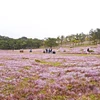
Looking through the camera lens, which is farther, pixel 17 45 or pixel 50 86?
pixel 17 45

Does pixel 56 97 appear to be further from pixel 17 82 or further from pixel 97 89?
pixel 17 82

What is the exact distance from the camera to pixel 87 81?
17.0m

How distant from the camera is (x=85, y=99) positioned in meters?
12.4

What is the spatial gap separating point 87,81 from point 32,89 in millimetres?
4570

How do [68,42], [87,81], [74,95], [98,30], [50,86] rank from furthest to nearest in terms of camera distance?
[68,42], [98,30], [87,81], [50,86], [74,95]

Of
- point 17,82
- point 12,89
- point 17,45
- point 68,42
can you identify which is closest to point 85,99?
point 12,89

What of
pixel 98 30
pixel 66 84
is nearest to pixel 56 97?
pixel 66 84

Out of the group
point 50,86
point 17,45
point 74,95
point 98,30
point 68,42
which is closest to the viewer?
point 74,95

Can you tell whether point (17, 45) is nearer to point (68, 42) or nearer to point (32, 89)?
point (68, 42)

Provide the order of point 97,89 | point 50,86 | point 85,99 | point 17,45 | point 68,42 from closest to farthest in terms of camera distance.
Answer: point 85,99 < point 97,89 < point 50,86 < point 17,45 < point 68,42

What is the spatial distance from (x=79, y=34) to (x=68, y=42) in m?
17.2

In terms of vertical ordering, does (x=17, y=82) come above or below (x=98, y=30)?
below

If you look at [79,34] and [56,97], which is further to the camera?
[79,34]

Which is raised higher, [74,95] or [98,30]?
[98,30]
